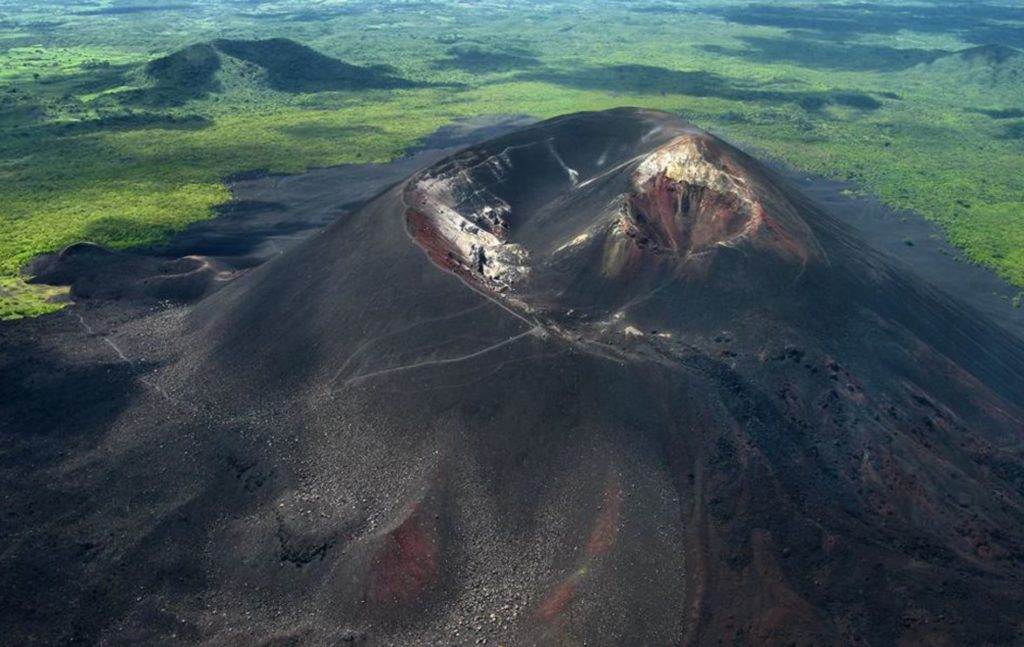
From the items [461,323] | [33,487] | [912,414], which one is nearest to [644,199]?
[461,323]

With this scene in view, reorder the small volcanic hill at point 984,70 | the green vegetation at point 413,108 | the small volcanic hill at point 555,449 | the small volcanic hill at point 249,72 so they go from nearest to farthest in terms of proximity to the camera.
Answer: the small volcanic hill at point 555,449 < the green vegetation at point 413,108 < the small volcanic hill at point 249,72 < the small volcanic hill at point 984,70

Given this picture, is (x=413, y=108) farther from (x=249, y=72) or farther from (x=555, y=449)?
(x=555, y=449)

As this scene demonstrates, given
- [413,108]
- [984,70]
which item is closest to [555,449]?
[413,108]

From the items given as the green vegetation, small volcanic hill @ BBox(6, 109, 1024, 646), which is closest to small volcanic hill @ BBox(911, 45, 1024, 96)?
the green vegetation

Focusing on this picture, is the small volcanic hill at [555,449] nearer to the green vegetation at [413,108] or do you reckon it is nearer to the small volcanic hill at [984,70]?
the green vegetation at [413,108]

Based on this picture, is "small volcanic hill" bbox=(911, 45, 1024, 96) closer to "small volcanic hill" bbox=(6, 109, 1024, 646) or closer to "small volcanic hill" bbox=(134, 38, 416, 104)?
"small volcanic hill" bbox=(134, 38, 416, 104)

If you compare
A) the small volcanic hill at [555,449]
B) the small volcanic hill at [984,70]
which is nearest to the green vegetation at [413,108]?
the small volcanic hill at [984,70]

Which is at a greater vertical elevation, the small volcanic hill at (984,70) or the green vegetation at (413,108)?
the small volcanic hill at (984,70)
